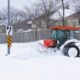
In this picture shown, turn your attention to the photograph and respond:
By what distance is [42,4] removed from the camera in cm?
7269

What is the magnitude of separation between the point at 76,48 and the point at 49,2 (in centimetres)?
4844

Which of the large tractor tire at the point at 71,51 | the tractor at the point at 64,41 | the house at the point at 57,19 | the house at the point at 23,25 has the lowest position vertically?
the large tractor tire at the point at 71,51

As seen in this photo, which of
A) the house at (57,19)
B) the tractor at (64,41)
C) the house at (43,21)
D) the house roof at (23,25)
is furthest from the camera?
the house roof at (23,25)

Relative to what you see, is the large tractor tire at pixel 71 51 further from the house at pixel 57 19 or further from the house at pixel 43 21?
the house at pixel 57 19

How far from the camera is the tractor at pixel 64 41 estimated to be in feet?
80.4

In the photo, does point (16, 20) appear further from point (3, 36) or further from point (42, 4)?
point (3, 36)

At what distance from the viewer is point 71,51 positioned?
24484 mm

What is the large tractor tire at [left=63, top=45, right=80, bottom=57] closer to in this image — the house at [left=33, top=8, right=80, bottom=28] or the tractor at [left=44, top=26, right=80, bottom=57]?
the tractor at [left=44, top=26, right=80, bottom=57]

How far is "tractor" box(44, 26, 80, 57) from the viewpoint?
2450 centimetres

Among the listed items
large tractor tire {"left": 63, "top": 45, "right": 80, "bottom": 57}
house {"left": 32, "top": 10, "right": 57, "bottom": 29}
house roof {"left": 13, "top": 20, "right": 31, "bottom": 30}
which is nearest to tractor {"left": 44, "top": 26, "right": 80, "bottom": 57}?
large tractor tire {"left": 63, "top": 45, "right": 80, "bottom": 57}

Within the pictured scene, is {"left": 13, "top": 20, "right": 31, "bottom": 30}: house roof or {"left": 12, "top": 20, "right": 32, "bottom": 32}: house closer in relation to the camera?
{"left": 12, "top": 20, "right": 32, "bottom": 32}: house

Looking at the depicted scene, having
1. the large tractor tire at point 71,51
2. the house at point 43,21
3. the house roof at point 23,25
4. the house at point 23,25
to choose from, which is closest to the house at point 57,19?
the house at point 43,21

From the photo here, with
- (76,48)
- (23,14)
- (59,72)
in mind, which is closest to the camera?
(59,72)

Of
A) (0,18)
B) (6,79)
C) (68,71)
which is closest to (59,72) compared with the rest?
(68,71)
